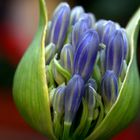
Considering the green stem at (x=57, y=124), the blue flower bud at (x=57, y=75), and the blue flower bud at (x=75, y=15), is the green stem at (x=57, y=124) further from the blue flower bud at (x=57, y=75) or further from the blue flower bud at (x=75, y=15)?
the blue flower bud at (x=75, y=15)

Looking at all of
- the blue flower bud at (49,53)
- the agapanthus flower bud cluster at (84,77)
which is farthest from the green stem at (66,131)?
the blue flower bud at (49,53)

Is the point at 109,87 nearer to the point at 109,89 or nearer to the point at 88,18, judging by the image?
the point at 109,89

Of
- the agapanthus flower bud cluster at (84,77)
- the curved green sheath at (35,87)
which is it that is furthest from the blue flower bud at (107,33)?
the curved green sheath at (35,87)

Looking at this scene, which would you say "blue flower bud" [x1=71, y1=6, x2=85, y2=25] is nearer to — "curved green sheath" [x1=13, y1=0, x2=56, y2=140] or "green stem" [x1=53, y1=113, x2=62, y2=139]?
"curved green sheath" [x1=13, y1=0, x2=56, y2=140]

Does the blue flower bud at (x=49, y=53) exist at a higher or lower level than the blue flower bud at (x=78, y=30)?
lower

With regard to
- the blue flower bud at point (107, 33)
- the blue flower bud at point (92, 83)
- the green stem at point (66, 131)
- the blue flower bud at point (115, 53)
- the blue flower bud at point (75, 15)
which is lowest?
the green stem at point (66, 131)

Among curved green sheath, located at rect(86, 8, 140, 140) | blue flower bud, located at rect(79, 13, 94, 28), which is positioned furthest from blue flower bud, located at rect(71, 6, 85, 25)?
curved green sheath, located at rect(86, 8, 140, 140)

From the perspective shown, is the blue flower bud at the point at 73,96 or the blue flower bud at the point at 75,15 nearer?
the blue flower bud at the point at 73,96
